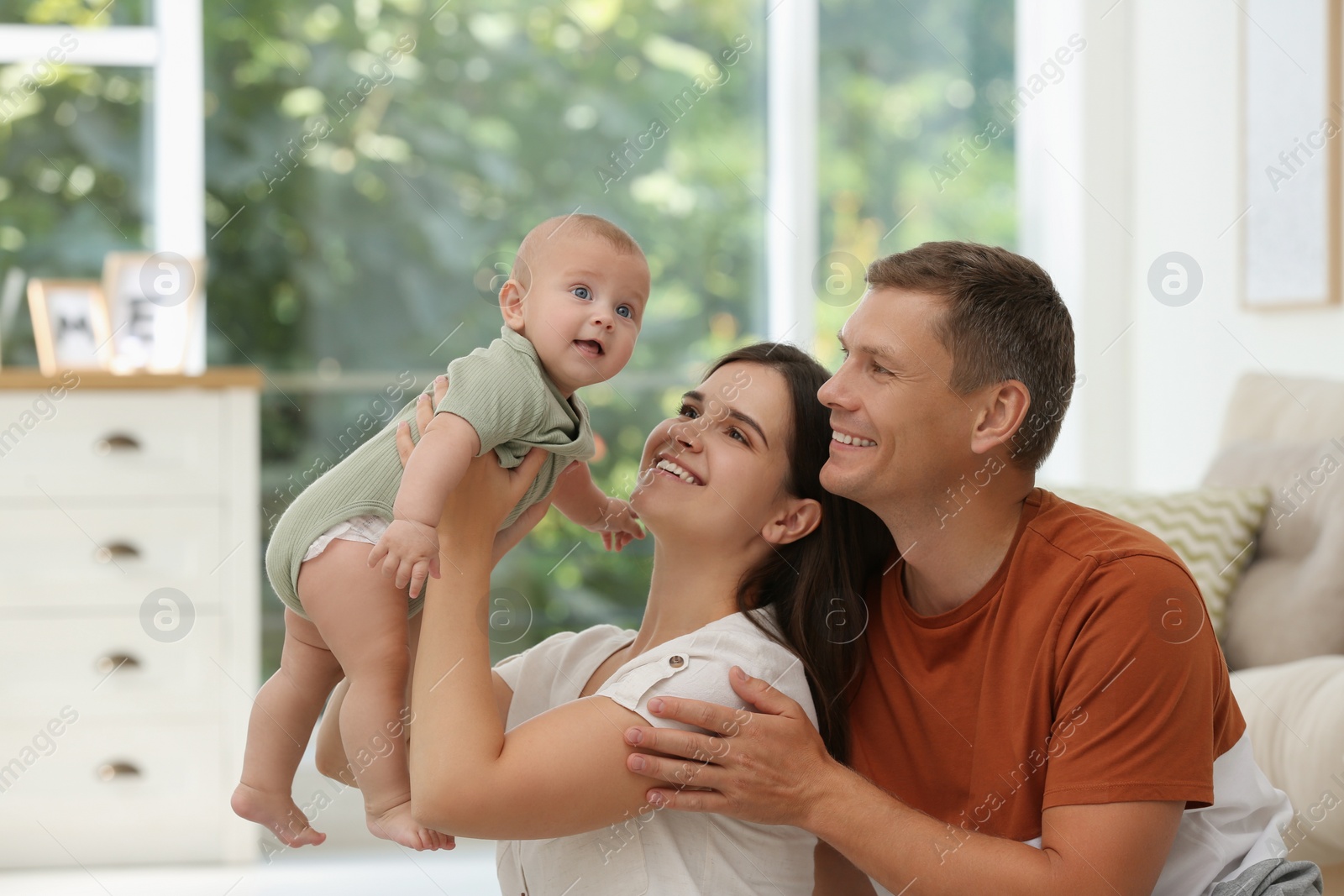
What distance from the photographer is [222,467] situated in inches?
122

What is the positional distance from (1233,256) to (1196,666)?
236cm

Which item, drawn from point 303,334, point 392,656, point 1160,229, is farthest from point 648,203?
point 392,656

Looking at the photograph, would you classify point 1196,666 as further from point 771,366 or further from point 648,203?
point 648,203

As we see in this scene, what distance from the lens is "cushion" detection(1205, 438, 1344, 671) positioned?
2080 mm

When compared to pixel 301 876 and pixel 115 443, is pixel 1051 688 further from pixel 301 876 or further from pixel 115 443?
pixel 115 443

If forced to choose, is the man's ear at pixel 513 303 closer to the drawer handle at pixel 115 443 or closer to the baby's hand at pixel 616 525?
the baby's hand at pixel 616 525

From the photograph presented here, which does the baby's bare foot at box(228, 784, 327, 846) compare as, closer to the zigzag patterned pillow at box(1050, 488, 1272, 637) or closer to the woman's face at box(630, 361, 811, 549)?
the woman's face at box(630, 361, 811, 549)

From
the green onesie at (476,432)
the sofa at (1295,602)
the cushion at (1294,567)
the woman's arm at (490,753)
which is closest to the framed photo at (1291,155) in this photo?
the sofa at (1295,602)

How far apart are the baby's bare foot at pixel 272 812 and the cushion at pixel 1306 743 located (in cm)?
125

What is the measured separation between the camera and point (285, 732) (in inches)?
57.4

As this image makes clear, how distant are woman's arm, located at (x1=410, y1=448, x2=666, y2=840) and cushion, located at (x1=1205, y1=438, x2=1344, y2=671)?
1.37 meters

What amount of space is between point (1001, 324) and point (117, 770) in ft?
8.36

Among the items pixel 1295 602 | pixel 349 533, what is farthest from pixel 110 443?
pixel 1295 602

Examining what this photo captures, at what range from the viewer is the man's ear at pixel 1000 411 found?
4.60ft
